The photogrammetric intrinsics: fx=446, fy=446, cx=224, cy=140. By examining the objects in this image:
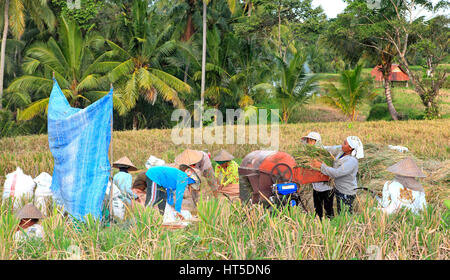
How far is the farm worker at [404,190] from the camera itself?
439 centimetres

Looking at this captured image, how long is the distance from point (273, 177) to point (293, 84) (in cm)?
1386

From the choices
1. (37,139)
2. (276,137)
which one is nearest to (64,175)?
(37,139)

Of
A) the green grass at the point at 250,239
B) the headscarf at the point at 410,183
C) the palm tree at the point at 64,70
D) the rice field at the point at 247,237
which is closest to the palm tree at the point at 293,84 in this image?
the palm tree at the point at 64,70

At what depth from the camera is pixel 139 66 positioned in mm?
19375

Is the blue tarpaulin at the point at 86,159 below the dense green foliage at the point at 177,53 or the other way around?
below

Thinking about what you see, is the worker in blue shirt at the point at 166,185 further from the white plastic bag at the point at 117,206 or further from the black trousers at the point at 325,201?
the black trousers at the point at 325,201

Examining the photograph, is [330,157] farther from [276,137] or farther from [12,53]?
[12,53]

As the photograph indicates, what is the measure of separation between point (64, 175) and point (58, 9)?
64.6ft

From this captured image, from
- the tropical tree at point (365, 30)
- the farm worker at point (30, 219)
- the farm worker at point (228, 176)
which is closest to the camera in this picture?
the farm worker at point (30, 219)

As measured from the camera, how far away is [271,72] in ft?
74.1

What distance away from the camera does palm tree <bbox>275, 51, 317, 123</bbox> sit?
703 inches

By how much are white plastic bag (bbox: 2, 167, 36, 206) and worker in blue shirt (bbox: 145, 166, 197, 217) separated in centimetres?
148

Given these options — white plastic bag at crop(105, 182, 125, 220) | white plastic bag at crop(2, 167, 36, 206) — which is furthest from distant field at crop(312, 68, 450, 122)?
white plastic bag at crop(2, 167, 36, 206)

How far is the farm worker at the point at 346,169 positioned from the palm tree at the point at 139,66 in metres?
13.5
